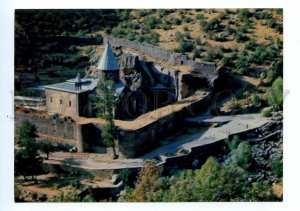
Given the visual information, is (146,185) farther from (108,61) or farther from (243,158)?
(108,61)

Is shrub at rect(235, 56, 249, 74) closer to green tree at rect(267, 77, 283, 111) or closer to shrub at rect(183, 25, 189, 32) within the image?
green tree at rect(267, 77, 283, 111)

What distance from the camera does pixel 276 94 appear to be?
7.08m

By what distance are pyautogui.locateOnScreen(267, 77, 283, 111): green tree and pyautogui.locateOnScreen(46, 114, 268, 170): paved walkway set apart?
22 cm

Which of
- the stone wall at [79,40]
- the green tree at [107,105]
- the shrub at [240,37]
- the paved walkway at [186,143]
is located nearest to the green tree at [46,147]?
the paved walkway at [186,143]

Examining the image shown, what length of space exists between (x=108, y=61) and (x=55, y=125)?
99cm

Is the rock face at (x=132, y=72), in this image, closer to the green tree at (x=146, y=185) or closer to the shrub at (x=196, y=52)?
Result: the shrub at (x=196, y=52)

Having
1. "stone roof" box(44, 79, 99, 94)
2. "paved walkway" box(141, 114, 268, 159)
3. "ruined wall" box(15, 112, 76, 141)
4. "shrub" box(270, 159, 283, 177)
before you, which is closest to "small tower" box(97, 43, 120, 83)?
"stone roof" box(44, 79, 99, 94)

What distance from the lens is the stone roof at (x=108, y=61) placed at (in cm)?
727

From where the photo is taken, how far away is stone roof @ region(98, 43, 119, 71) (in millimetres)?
7270

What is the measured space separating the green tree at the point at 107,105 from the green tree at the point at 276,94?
184 cm

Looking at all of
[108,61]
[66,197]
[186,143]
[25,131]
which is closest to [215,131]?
[186,143]

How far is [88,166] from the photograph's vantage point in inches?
282

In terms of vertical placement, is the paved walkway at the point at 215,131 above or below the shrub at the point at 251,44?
below
